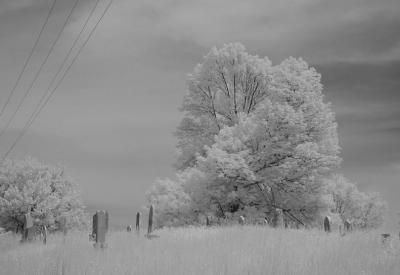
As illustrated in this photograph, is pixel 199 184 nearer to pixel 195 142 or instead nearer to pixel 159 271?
pixel 195 142

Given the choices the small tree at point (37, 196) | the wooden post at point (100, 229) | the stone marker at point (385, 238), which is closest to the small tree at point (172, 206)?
the wooden post at point (100, 229)

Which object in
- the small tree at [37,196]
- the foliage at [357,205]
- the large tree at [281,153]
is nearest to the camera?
the large tree at [281,153]

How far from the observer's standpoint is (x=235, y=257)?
10859 mm

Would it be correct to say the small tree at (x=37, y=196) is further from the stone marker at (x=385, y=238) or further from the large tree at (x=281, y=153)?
the stone marker at (x=385, y=238)

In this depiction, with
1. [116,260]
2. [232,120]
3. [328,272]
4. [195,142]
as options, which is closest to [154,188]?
[195,142]

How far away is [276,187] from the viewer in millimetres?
27938

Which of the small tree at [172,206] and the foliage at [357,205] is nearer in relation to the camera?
the small tree at [172,206]

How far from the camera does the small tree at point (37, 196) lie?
55.0 meters

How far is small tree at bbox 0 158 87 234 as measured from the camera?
181ft

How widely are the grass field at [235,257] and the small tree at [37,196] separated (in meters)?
42.6

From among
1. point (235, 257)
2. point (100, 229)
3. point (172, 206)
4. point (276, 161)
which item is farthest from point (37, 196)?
point (235, 257)

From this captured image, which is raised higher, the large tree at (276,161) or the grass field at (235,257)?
the large tree at (276,161)

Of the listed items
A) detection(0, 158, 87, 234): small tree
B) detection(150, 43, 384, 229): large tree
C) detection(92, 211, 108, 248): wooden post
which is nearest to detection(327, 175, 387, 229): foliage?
detection(150, 43, 384, 229): large tree

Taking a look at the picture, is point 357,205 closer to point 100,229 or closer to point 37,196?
point 37,196
